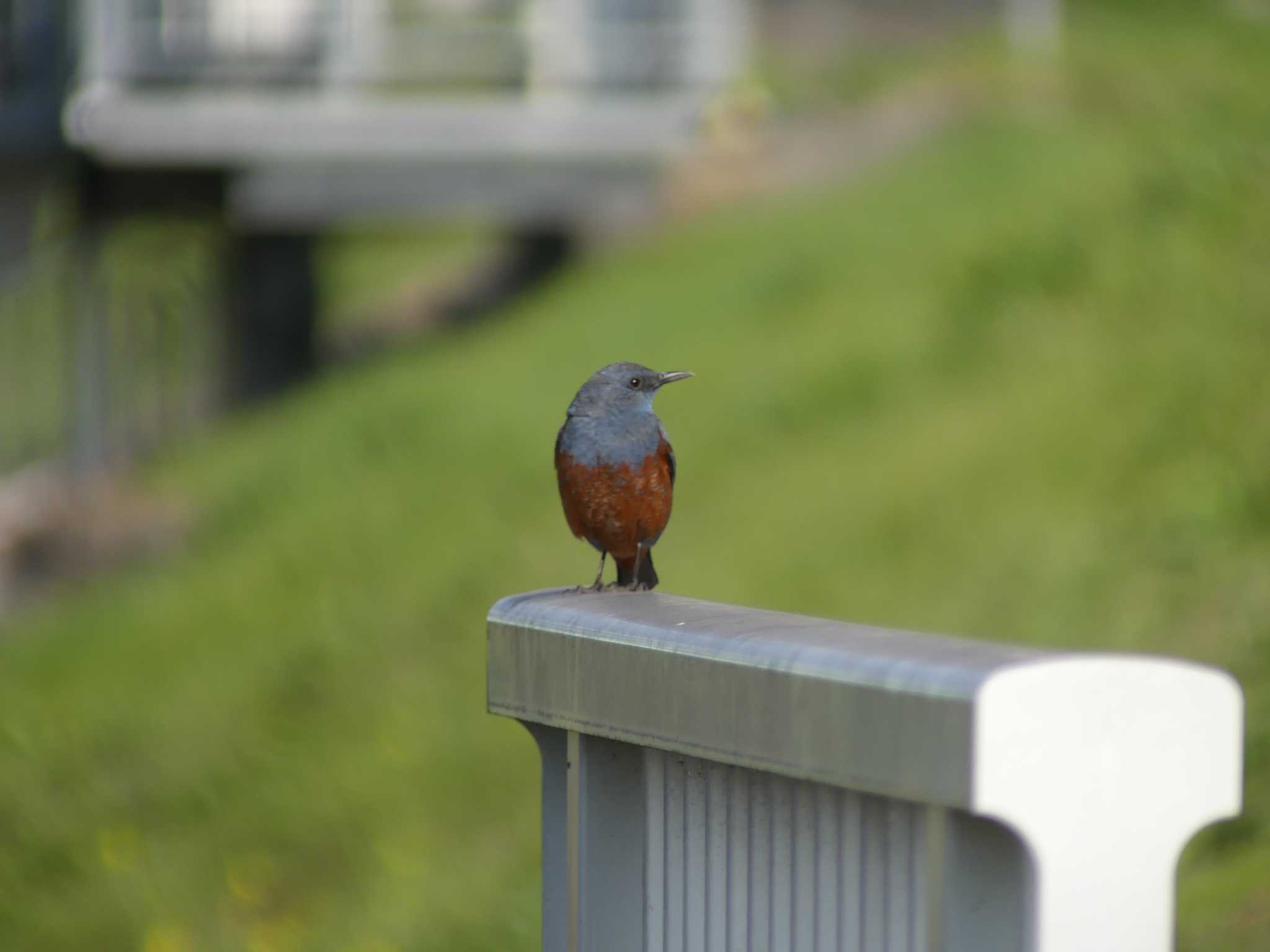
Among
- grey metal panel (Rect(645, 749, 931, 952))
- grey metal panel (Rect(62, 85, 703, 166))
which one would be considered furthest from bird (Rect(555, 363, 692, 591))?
grey metal panel (Rect(62, 85, 703, 166))

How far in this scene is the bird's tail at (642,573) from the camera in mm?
3436

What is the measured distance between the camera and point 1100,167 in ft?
35.8

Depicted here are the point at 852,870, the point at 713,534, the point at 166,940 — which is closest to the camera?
the point at 852,870

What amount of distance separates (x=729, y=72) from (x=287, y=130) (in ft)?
11.0

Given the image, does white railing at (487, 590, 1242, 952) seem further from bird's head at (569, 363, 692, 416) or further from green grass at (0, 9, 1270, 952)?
green grass at (0, 9, 1270, 952)

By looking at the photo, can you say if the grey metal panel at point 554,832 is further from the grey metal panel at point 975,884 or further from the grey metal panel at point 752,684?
the grey metal panel at point 975,884

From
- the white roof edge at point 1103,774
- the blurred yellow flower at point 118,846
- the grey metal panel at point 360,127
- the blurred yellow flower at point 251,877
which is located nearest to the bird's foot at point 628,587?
the white roof edge at point 1103,774

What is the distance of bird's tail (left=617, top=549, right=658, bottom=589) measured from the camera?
3436mm

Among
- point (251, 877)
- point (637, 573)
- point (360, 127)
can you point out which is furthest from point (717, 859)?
point (360, 127)

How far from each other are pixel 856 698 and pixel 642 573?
1.52 meters

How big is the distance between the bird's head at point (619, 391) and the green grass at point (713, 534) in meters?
1.83

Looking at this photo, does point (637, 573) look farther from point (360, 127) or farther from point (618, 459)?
point (360, 127)

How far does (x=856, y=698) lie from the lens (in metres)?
1.95

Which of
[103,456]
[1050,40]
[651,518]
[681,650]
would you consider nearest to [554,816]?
[681,650]
